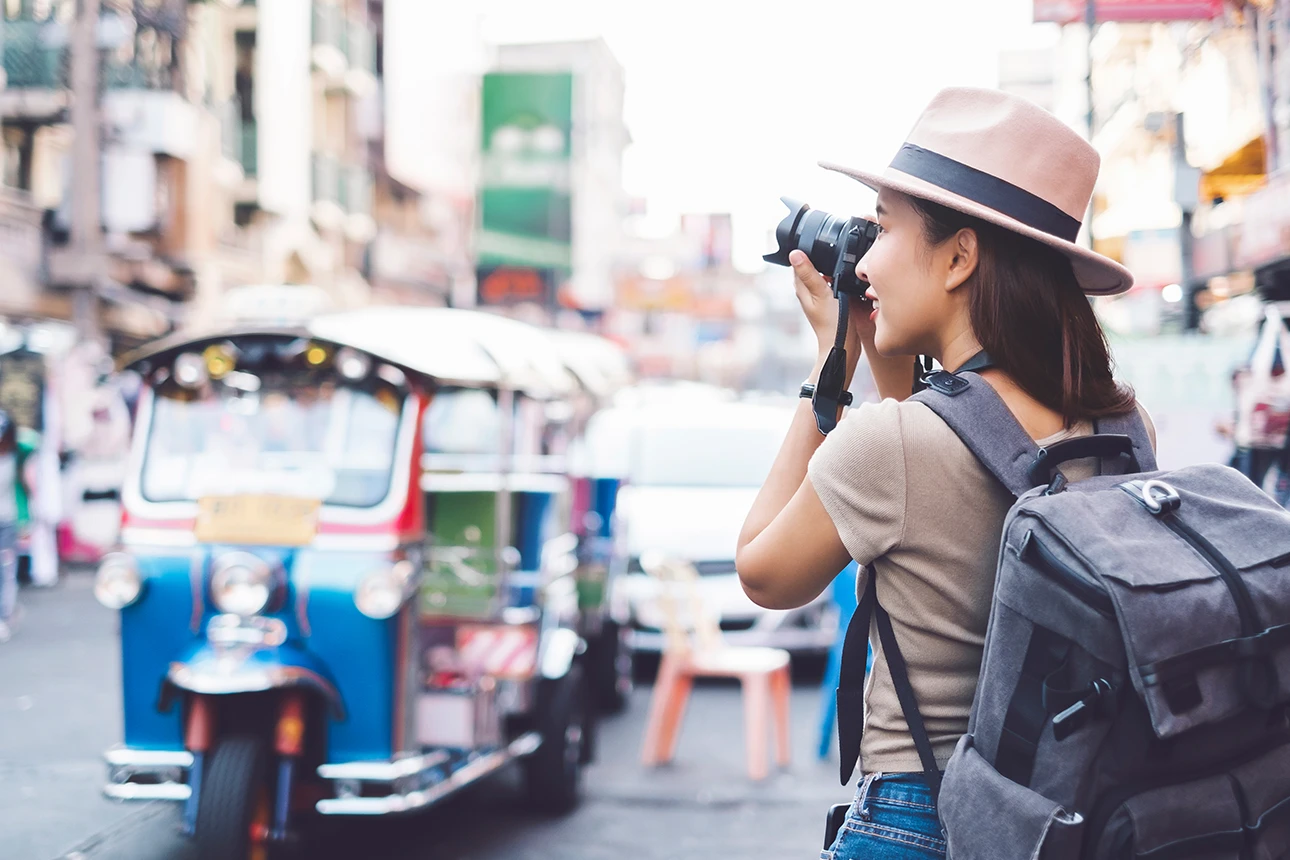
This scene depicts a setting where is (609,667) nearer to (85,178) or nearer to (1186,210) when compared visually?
(1186,210)

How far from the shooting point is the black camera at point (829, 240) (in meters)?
1.91

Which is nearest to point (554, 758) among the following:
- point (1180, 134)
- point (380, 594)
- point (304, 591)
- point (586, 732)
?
point (586, 732)

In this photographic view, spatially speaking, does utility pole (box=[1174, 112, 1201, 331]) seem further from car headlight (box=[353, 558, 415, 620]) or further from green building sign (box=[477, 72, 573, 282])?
green building sign (box=[477, 72, 573, 282])

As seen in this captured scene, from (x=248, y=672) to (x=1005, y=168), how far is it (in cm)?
Result: 356

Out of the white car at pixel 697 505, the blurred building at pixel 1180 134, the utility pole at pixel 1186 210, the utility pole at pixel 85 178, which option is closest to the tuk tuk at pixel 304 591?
the white car at pixel 697 505

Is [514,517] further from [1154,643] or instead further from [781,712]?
[1154,643]

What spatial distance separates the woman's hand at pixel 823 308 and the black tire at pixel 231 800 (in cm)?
321

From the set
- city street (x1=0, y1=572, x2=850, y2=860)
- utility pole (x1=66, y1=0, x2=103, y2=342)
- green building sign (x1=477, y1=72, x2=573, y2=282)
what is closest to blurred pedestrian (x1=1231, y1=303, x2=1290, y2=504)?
city street (x1=0, y1=572, x2=850, y2=860)

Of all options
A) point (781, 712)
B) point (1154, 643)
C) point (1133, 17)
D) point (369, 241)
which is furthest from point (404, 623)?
point (369, 241)

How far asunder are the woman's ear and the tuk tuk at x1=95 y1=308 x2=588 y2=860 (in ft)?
11.1

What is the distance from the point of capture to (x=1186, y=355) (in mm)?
8797

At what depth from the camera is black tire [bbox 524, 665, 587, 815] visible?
6148 mm

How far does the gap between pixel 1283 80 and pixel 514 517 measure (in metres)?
7.61

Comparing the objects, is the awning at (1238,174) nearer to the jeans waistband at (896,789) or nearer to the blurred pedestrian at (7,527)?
the blurred pedestrian at (7,527)
